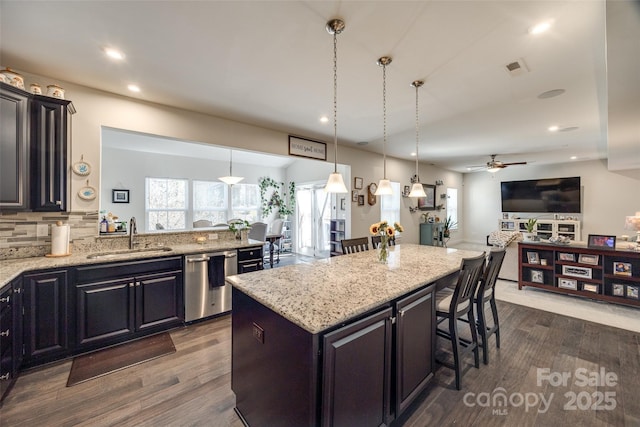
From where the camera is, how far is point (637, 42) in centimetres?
144

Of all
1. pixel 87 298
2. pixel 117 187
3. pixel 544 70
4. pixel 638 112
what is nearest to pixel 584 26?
pixel 544 70

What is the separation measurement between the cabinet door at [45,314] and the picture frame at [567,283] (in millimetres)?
6490

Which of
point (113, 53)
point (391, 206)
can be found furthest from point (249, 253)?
point (391, 206)

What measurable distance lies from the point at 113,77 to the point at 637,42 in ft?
13.3

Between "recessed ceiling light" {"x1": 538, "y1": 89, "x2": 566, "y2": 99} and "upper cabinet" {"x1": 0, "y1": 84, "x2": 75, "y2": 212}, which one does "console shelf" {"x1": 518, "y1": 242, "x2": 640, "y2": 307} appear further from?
"upper cabinet" {"x1": 0, "y1": 84, "x2": 75, "y2": 212}

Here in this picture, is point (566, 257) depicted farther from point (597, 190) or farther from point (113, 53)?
point (113, 53)

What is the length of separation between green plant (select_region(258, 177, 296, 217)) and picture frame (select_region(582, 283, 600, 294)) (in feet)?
21.9

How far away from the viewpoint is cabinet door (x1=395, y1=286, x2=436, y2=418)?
1.62m

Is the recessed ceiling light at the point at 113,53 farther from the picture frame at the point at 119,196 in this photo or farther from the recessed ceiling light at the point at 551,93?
the picture frame at the point at 119,196

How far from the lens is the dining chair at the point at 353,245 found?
317 cm

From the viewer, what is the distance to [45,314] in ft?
7.36

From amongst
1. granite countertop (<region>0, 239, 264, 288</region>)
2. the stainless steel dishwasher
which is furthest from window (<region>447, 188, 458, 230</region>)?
the stainless steel dishwasher

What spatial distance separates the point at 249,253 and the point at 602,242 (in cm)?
525

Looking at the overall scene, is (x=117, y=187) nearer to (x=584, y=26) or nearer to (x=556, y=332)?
(x=584, y=26)
